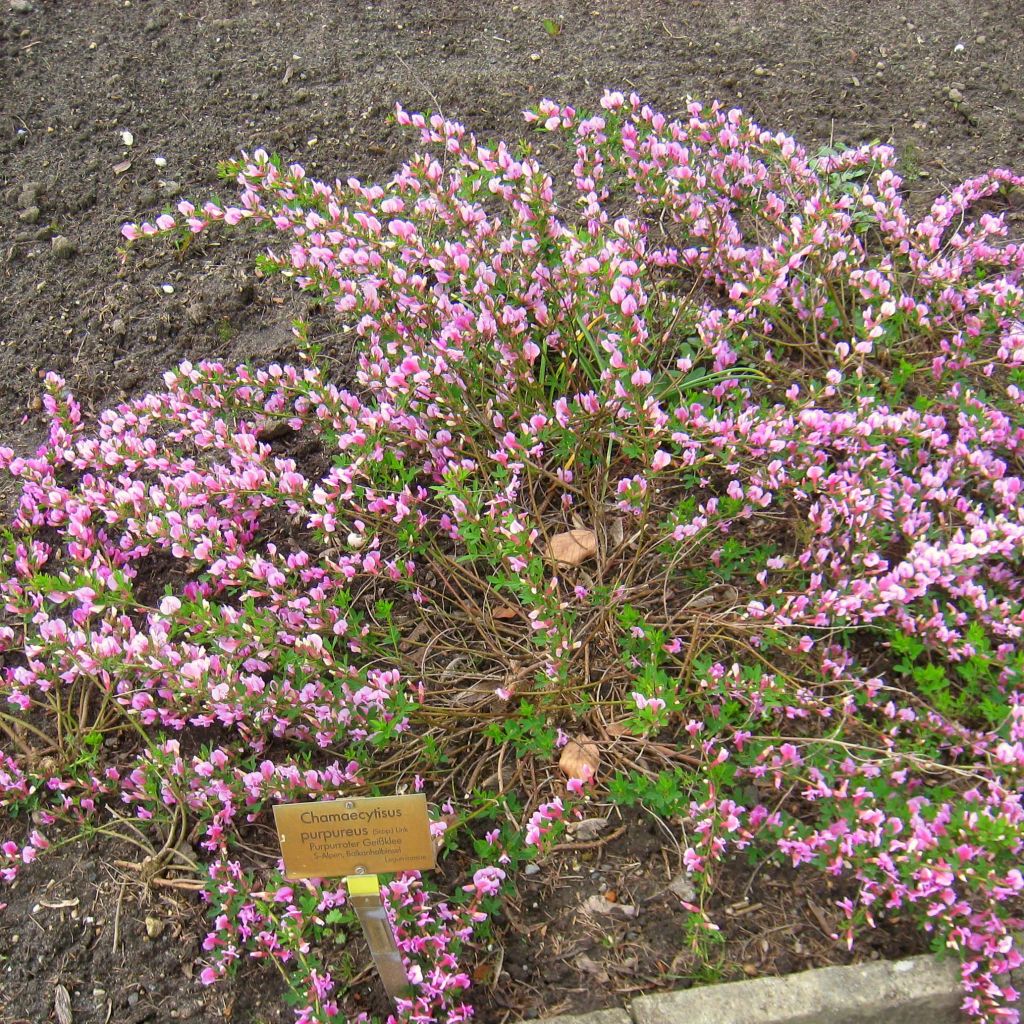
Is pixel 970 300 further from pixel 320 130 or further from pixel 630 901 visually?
pixel 320 130

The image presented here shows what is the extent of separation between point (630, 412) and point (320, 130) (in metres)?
2.77

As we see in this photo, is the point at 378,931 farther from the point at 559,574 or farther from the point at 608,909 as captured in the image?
the point at 559,574

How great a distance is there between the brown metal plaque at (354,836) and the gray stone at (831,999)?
0.71 metres

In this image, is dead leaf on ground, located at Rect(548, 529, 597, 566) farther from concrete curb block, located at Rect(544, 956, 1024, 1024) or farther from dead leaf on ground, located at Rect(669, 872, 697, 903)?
concrete curb block, located at Rect(544, 956, 1024, 1024)

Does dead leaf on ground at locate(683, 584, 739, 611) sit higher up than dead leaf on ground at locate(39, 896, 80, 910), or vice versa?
dead leaf on ground at locate(683, 584, 739, 611)

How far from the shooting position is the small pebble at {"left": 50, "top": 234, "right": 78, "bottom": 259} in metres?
4.01

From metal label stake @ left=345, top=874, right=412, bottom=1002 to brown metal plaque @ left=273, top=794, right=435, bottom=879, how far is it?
0.03 m

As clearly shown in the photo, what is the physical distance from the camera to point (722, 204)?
10.7ft

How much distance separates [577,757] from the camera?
2.50m

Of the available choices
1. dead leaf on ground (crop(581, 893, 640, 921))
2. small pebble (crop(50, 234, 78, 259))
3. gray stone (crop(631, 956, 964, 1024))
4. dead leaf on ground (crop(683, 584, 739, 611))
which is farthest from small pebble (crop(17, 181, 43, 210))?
gray stone (crop(631, 956, 964, 1024))

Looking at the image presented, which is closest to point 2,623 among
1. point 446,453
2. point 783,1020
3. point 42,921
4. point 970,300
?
point 42,921

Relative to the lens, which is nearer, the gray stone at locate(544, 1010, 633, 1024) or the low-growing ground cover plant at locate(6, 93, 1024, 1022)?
the gray stone at locate(544, 1010, 633, 1024)

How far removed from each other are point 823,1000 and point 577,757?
80cm

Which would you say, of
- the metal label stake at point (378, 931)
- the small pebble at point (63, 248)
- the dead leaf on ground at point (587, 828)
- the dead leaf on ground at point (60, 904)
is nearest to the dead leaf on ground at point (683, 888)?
the dead leaf on ground at point (587, 828)
